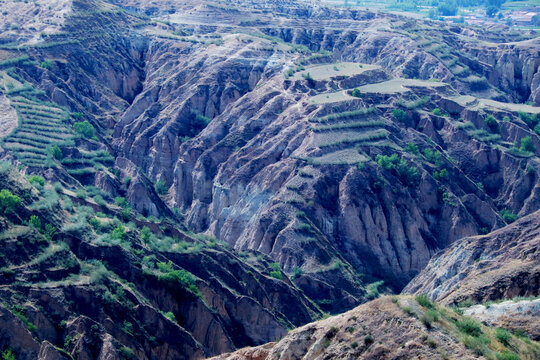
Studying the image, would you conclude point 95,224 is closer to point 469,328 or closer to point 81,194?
point 81,194

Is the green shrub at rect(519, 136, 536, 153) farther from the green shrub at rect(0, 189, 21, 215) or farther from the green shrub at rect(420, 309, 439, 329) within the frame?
the green shrub at rect(420, 309, 439, 329)

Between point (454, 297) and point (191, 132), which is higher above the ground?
point (454, 297)

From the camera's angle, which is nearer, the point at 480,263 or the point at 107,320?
the point at 107,320

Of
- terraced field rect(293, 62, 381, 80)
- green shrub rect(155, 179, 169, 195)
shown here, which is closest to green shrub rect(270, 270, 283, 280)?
green shrub rect(155, 179, 169, 195)

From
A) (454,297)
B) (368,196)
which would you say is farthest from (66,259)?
(368,196)

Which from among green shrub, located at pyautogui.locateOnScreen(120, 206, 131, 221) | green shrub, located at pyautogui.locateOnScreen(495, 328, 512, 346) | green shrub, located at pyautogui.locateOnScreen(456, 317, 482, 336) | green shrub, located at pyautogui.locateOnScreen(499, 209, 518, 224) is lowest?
green shrub, located at pyautogui.locateOnScreen(499, 209, 518, 224)

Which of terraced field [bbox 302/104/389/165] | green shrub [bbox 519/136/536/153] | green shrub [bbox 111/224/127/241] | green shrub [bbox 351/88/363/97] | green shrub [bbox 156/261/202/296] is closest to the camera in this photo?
green shrub [bbox 156/261/202/296]

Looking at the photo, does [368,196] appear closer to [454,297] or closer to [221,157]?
[221,157]

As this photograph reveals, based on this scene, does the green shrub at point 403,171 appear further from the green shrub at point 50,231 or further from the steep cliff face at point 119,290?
the green shrub at point 50,231
